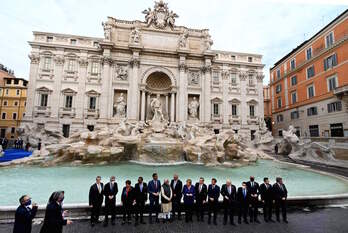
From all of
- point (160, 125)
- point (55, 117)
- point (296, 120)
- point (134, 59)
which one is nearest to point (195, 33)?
point (134, 59)

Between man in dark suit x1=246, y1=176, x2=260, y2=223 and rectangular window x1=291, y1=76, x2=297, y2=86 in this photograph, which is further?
rectangular window x1=291, y1=76, x2=297, y2=86

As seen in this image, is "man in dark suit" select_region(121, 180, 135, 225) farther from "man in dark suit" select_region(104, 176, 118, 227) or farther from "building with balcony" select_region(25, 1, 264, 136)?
"building with balcony" select_region(25, 1, 264, 136)

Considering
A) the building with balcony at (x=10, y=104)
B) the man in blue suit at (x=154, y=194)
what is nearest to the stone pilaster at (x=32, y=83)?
the building with balcony at (x=10, y=104)

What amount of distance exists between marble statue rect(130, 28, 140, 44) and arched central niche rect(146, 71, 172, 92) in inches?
171

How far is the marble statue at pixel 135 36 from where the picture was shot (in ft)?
66.6

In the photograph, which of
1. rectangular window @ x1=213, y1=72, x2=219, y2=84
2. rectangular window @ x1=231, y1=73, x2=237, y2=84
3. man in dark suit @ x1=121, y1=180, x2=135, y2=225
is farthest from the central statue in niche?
rectangular window @ x1=231, y1=73, x2=237, y2=84

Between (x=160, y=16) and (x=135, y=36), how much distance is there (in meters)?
4.70

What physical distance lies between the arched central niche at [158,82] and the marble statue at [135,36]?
4339mm

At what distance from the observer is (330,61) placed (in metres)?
18.3

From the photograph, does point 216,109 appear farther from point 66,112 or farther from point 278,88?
point 66,112

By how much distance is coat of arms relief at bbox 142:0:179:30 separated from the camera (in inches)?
847

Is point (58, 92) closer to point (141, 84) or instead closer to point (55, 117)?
point (55, 117)

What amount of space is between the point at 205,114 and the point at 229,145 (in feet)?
28.9

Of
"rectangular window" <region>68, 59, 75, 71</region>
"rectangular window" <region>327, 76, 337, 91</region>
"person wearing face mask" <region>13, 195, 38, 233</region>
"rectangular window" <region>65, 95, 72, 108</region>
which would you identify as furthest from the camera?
"rectangular window" <region>68, 59, 75, 71</region>
